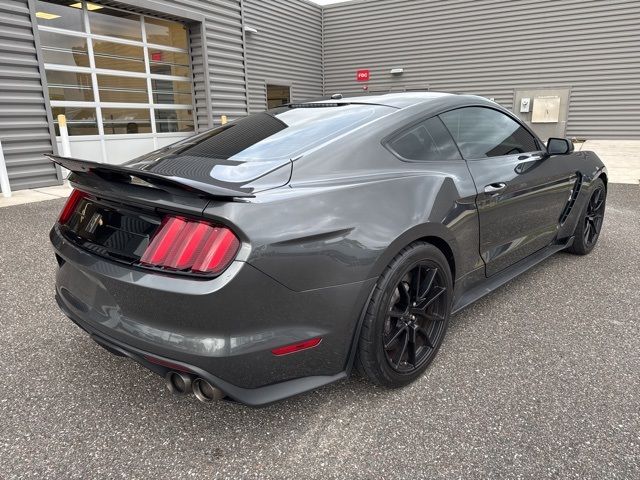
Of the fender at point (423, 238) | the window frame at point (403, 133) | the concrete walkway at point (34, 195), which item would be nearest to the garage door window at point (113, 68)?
the concrete walkway at point (34, 195)

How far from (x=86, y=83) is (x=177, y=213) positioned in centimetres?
803

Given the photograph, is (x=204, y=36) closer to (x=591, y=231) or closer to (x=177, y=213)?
(x=591, y=231)

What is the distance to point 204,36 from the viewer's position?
9.88m

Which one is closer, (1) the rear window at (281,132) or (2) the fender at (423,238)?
(2) the fender at (423,238)

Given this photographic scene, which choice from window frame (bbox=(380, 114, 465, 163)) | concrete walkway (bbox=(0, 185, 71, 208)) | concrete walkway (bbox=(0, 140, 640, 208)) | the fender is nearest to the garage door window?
concrete walkway (bbox=(0, 185, 71, 208))

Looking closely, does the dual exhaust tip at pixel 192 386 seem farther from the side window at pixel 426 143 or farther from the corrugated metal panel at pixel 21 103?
the corrugated metal panel at pixel 21 103

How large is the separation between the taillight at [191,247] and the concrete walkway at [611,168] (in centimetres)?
579

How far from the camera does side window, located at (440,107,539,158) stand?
263cm

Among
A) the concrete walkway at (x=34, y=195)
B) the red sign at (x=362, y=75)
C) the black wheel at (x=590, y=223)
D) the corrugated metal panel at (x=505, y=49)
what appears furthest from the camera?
the red sign at (x=362, y=75)

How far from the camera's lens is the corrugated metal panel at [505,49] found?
12.4m

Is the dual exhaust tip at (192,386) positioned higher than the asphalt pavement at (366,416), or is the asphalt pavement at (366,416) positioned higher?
the dual exhaust tip at (192,386)

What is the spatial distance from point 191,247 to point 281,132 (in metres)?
0.95

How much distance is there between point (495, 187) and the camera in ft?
8.66

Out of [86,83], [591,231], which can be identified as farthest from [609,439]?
[86,83]
